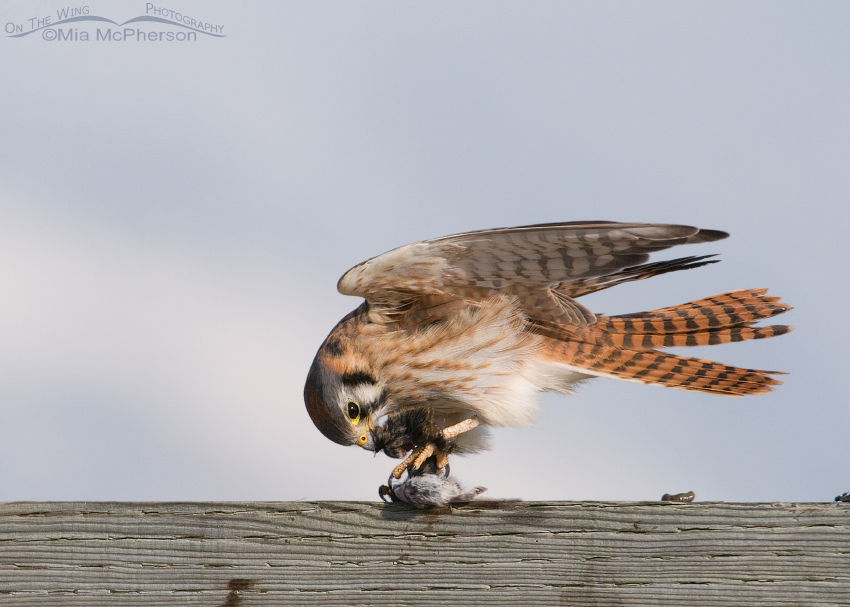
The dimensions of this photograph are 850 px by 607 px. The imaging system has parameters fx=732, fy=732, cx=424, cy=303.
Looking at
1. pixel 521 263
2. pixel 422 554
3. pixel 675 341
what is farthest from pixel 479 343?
pixel 422 554

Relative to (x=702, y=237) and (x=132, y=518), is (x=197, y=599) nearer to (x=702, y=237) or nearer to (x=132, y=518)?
(x=132, y=518)

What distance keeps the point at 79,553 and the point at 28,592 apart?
0.16 meters

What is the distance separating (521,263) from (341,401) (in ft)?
2.87

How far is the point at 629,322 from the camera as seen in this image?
3.12 metres

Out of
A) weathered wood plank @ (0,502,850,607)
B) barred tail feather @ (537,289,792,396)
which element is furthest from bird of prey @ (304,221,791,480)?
weathered wood plank @ (0,502,850,607)

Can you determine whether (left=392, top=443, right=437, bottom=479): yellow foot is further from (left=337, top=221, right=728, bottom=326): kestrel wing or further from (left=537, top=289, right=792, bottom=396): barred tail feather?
(left=537, top=289, right=792, bottom=396): barred tail feather

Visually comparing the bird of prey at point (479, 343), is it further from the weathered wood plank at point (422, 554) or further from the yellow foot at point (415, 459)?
the weathered wood plank at point (422, 554)

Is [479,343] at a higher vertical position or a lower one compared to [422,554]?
higher

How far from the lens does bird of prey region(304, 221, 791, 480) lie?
102 inches

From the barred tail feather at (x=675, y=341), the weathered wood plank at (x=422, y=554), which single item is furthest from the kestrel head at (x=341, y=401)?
the weathered wood plank at (x=422, y=554)

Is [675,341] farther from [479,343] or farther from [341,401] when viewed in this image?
[341,401]

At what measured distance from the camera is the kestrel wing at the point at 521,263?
221 cm

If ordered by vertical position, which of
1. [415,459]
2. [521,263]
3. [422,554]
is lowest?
[422,554]

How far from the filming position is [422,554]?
1773mm
